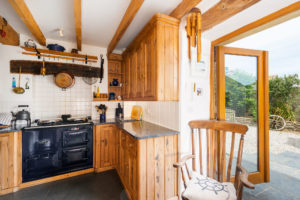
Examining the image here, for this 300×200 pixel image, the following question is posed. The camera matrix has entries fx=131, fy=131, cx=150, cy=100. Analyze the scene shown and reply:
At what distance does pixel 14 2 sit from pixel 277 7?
115 inches

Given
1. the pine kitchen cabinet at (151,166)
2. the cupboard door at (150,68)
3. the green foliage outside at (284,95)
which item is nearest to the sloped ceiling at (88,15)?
the cupboard door at (150,68)

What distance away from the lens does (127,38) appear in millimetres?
2682

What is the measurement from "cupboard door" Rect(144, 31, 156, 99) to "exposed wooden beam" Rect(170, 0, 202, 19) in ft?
1.24

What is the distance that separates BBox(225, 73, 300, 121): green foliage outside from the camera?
1.99 m

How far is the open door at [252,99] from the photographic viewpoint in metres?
1.99

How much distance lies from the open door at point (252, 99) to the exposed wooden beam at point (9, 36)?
3507 mm

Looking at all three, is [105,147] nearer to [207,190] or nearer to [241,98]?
[207,190]

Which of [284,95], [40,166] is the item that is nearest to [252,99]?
[284,95]

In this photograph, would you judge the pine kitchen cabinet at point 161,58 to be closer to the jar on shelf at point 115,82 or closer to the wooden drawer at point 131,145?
the wooden drawer at point 131,145

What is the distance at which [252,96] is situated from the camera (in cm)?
206

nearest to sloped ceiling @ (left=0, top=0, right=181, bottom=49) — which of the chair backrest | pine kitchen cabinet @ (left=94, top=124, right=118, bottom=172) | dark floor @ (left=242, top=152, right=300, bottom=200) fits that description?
the chair backrest

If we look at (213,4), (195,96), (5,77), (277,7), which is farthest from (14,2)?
(277,7)

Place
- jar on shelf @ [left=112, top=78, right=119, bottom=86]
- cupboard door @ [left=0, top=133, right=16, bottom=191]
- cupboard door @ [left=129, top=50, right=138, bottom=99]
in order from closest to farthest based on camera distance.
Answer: cupboard door @ [left=0, top=133, right=16, bottom=191], cupboard door @ [left=129, top=50, right=138, bottom=99], jar on shelf @ [left=112, top=78, right=119, bottom=86]

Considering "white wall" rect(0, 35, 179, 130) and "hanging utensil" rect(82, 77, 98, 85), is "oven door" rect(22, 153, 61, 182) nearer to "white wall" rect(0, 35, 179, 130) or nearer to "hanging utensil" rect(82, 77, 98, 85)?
"white wall" rect(0, 35, 179, 130)
